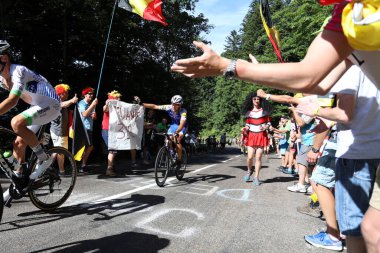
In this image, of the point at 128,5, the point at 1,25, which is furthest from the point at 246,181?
the point at 1,25

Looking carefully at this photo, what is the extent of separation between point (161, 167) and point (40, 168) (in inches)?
131

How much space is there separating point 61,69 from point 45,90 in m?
12.2

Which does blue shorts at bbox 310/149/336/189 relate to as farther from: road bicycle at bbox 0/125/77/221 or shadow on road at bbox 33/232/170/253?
road bicycle at bbox 0/125/77/221

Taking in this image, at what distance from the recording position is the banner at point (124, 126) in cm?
990

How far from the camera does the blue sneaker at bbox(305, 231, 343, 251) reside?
3.80 m

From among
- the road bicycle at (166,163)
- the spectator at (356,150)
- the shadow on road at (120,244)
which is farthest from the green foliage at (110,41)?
the spectator at (356,150)

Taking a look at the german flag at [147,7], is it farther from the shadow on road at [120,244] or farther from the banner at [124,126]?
the shadow on road at [120,244]

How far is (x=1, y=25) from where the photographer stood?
1110 cm

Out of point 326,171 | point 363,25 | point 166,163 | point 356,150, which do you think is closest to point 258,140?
point 166,163

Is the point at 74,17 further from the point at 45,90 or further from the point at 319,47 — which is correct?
the point at 319,47

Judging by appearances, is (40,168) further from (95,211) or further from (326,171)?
(326,171)

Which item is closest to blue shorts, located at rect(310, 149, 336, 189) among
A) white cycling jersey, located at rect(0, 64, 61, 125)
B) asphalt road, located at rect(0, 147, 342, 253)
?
asphalt road, located at rect(0, 147, 342, 253)

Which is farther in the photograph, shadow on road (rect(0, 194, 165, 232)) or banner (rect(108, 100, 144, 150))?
banner (rect(108, 100, 144, 150))

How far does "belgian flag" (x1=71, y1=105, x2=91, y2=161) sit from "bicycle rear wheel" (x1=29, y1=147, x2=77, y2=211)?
241cm
